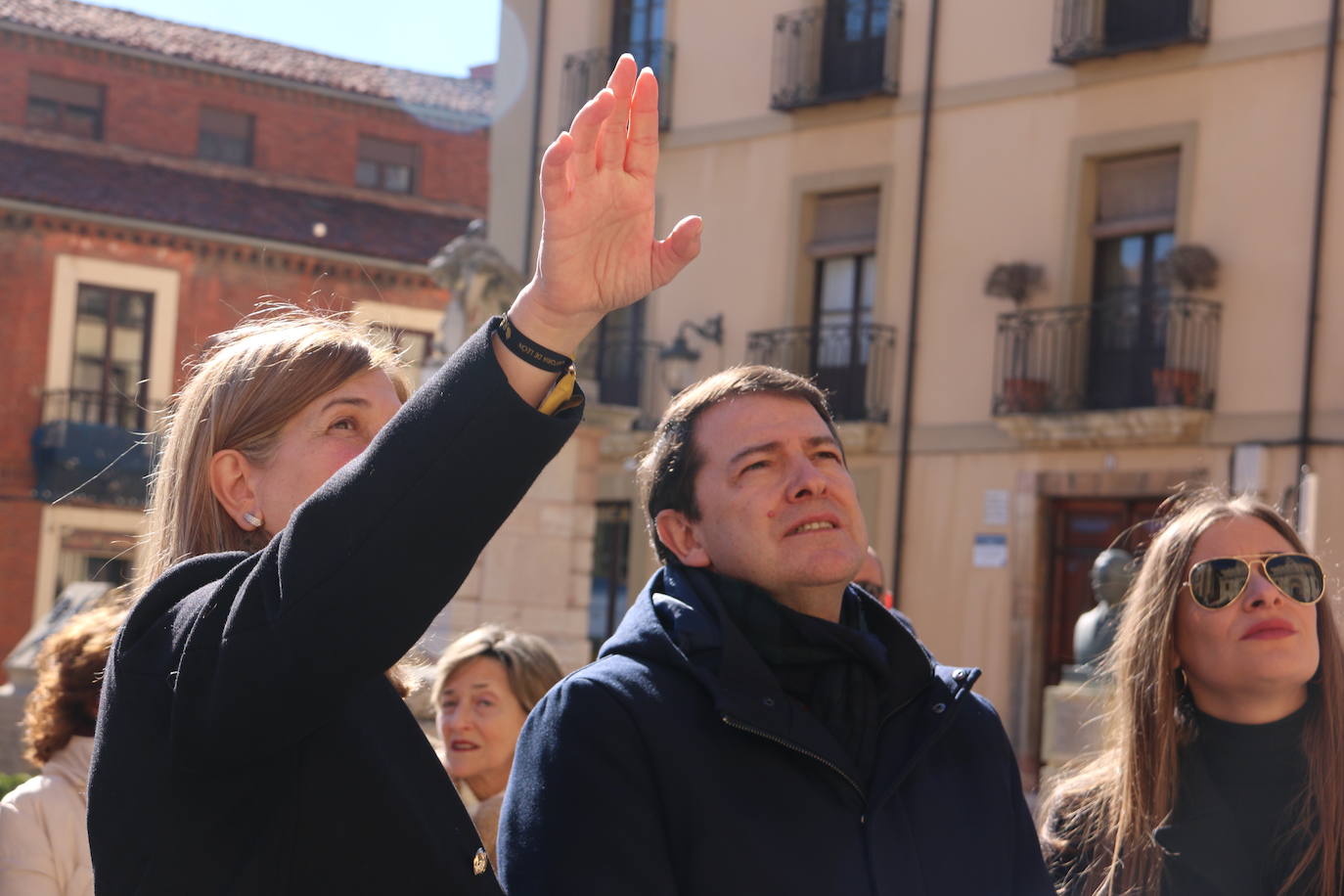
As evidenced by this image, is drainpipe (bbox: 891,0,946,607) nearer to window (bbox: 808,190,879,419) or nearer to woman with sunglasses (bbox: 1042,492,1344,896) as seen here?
window (bbox: 808,190,879,419)

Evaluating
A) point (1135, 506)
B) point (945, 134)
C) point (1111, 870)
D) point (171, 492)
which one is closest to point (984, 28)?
point (945, 134)

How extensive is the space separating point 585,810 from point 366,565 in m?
1.04

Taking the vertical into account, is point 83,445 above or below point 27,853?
above

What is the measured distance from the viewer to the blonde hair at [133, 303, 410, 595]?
7.12 feet

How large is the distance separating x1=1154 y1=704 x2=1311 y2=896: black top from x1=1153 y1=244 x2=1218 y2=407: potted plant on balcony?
500 inches

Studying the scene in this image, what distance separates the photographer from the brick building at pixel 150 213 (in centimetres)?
→ 2653

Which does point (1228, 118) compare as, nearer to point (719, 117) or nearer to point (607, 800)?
point (719, 117)

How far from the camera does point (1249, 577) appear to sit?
11.9 feet

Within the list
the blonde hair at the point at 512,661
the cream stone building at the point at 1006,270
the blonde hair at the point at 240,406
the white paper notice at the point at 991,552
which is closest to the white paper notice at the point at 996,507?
the cream stone building at the point at 1006,270

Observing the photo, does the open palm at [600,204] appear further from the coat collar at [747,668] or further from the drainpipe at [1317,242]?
the drainpipe at [1317,242]

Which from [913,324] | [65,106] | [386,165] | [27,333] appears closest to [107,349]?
[27,333]

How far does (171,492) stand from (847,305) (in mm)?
17143

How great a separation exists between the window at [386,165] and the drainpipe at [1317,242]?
63.7 feet

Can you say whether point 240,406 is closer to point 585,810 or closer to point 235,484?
point 235,484
